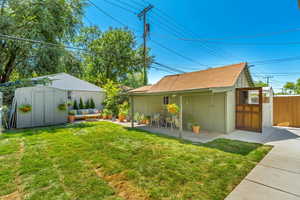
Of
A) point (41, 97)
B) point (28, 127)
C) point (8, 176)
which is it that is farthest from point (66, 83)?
point (8, 176)

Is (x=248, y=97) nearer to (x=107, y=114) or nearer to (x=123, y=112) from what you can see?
(x=123, y=112)

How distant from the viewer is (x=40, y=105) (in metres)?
8.14

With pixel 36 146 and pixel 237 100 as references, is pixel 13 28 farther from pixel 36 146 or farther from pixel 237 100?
pixel 237 100

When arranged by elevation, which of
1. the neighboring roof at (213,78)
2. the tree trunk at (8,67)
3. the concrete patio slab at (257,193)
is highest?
the tree trunk at (8,67)

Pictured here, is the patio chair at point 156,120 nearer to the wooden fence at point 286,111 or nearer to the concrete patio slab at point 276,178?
the concrete patio slab at point 276,178

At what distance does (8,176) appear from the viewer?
2723mm

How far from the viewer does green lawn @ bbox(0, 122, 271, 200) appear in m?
2.25

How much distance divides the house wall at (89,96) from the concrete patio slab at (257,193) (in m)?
12.2

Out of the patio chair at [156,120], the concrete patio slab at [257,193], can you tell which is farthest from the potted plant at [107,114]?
the concrete patio slab at [257,193]

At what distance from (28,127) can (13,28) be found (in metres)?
7.71

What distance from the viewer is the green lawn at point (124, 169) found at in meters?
2.25

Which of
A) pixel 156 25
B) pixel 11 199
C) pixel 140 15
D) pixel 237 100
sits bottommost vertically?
pixel 11 199

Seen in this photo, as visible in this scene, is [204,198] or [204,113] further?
[204,113]

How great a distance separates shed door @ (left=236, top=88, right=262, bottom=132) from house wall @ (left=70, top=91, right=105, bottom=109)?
10978 mm
